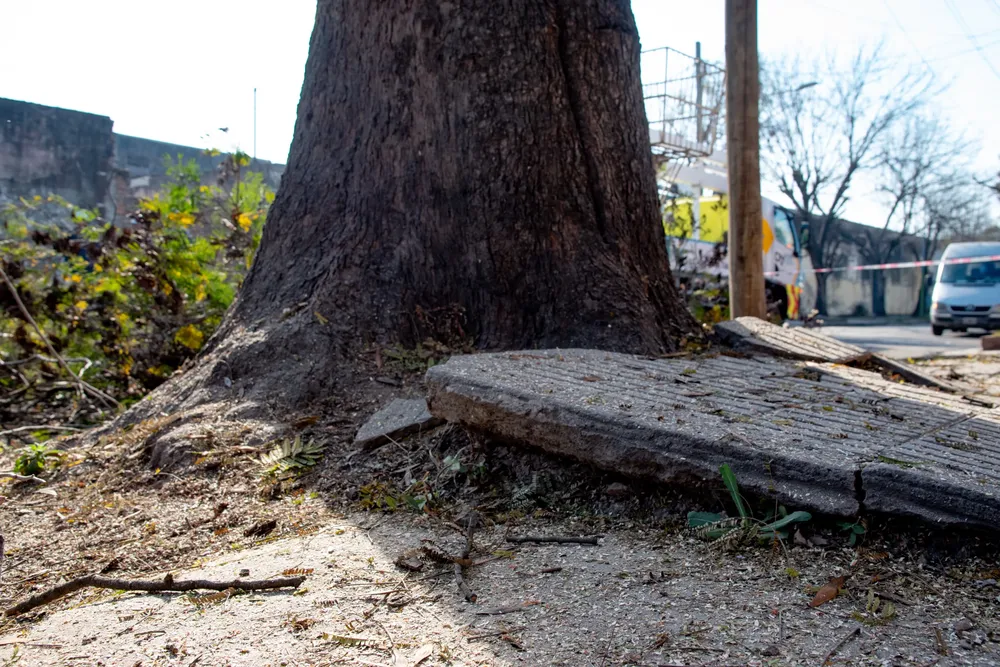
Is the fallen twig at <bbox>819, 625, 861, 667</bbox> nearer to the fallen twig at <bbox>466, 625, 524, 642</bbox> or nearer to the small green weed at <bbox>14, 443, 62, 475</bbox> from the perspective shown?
the fallen twig at <bbox>466, 625, 524, 642</bbox>

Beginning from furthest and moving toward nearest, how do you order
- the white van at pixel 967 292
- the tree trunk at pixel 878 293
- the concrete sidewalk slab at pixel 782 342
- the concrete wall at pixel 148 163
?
1. the tree trunk at pixel 878 293
2. the white van at pixel 967 292
3. the concrete wall at pixel 148 163
4. the concrete sidewalk slab at pixel 782 342

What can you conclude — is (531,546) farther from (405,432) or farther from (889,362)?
(889,362)

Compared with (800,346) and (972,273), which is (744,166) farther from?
(972,273)

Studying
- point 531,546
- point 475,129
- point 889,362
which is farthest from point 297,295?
point 889,362

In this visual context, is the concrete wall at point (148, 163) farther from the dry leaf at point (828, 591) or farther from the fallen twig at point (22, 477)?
the dry leaf at point (828, 591)

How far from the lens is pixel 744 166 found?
5.89 meters

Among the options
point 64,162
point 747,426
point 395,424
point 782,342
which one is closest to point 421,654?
point 747,426

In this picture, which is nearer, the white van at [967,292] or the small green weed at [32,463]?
the small green weed at [32,463]

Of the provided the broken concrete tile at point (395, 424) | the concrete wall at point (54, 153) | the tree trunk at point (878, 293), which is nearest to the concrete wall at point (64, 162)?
the concrete wall at point (54, 153)

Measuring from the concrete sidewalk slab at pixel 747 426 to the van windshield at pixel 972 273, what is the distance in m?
16.4

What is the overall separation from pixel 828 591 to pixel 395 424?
1693 millimetres

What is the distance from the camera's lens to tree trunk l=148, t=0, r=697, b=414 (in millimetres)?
3871

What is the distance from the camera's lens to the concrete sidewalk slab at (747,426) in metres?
2.12

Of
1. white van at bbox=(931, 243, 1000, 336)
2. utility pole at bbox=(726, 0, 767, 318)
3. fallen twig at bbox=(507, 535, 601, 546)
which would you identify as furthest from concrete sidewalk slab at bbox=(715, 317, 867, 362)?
white van at bbox=(931, 243, 1000, 336)
